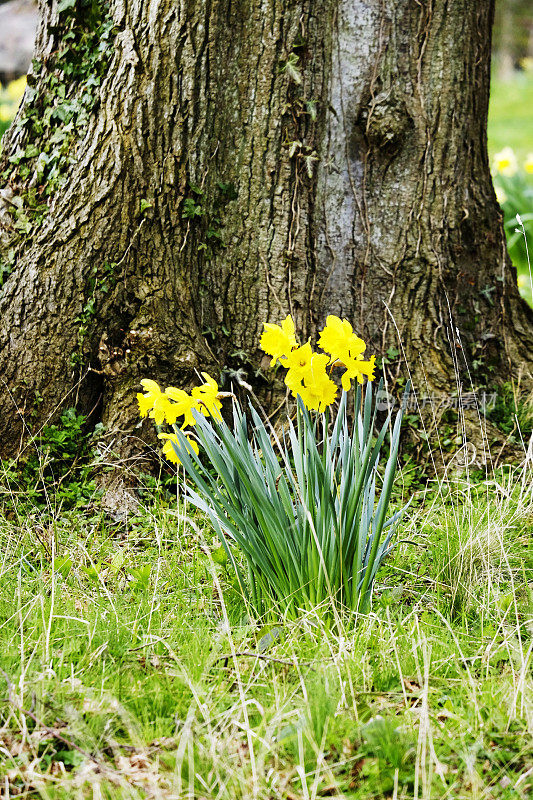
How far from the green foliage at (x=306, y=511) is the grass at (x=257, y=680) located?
0.10m

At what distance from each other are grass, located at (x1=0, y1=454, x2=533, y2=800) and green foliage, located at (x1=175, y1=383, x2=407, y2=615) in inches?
4.0

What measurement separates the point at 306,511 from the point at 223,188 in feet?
5.36

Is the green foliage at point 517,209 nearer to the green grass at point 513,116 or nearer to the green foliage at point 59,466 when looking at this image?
the green foliage at point 59,466

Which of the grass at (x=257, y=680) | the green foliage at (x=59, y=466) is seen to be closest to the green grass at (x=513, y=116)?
the green foliage at (x=59, y=466)

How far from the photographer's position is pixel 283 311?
10.7 ft

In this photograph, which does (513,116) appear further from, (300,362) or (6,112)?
(300,362)

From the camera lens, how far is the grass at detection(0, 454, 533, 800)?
1690 mm

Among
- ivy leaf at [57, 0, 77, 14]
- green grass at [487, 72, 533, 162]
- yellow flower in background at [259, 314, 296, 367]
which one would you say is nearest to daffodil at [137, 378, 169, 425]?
yellow flower in background at [259, 314, 296, 367]

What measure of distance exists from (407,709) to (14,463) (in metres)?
1.82

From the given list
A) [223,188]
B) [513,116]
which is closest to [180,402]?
[223,188]

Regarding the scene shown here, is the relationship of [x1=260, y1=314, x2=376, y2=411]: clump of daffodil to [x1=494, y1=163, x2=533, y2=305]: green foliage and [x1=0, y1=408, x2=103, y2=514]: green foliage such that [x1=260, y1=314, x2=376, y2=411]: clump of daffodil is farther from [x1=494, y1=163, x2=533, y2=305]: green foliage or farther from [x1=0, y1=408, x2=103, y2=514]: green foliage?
[x1=494, y1=163, x2=533, y2=305]: green foliage

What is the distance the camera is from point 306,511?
2.07 meters

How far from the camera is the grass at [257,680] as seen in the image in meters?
1.69

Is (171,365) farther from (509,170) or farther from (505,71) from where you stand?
(505,71)
